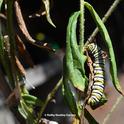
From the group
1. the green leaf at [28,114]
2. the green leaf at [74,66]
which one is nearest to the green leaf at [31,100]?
the green leaf at [28,114]

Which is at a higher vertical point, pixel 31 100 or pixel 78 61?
pixel 78 61

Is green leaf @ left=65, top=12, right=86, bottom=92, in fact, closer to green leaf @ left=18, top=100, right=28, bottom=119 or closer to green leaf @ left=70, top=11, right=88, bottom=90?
green leaf @ left=70, top=11, right=88, bottom=90

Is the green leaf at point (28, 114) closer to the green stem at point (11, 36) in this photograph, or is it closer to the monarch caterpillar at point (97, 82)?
the green stem at point (11, 36)

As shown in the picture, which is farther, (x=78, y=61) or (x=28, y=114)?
(x=28, y=114)

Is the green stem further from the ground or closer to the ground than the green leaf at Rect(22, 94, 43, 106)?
further from the ground

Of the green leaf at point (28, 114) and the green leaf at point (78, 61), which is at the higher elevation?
the green leaf at point (78, 61)

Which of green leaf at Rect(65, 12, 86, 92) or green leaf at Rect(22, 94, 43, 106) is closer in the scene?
green leaf at Rect(65, 12, 86, 92)

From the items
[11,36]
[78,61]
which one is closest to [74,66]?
[78,61]

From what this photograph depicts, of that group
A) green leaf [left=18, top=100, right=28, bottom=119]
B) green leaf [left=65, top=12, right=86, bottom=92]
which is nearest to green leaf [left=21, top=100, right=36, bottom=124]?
green leaf [left=18, top=100, right=28, bottom=119]

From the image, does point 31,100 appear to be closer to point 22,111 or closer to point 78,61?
point 22,111
